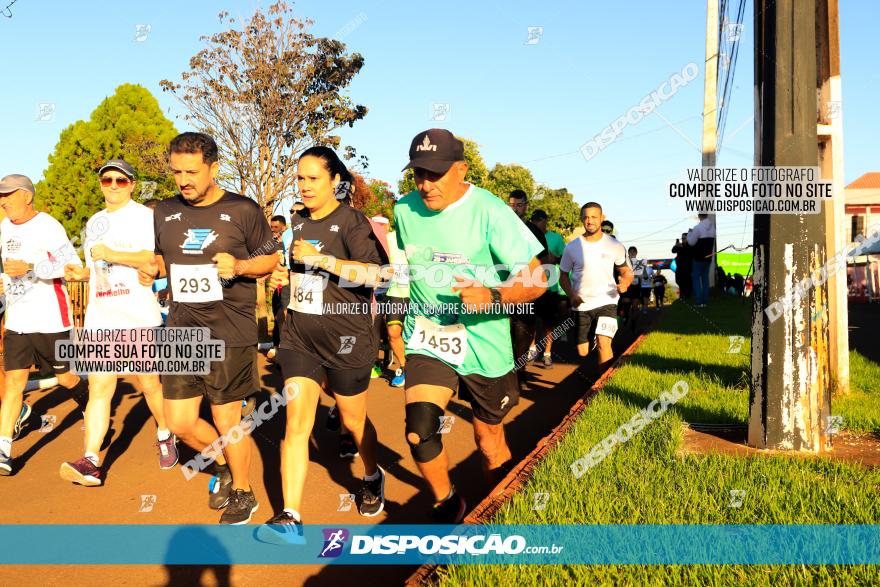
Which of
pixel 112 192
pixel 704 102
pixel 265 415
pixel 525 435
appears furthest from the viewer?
pixel 704 102

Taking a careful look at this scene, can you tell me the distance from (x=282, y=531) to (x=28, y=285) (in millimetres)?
3800

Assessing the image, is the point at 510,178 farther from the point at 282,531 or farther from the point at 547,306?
the point at 282,531

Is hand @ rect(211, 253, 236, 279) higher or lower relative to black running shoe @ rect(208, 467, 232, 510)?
higher

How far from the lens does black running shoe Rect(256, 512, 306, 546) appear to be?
444 cm

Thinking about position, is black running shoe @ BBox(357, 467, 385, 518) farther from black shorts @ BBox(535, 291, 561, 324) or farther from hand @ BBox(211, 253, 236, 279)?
black shorts @ BBox(535, 291, 561, 324)

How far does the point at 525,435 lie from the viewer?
7.52 metres

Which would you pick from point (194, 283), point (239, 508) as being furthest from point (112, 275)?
point (239, 508)

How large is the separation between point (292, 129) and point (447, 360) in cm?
2095

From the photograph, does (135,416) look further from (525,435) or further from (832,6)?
(832,6)

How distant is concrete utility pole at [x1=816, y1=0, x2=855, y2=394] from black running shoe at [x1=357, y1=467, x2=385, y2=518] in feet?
16.2

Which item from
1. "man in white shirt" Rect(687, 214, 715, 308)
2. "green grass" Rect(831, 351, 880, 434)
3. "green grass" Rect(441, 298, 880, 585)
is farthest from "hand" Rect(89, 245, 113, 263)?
"man in white shirt" Rect(687, 214, 715, 308)

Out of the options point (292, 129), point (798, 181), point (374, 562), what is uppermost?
point (292, 129)

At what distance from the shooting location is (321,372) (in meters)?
5.10

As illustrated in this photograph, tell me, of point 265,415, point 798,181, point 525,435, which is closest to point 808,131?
point 798,181
